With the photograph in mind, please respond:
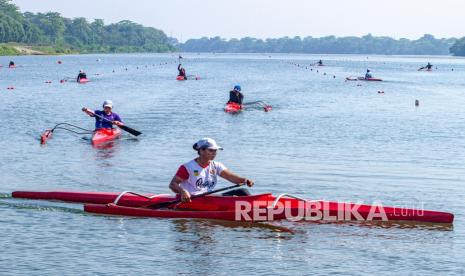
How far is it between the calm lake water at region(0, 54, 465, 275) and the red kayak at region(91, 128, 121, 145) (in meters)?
0.66

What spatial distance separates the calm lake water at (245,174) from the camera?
1554 cm

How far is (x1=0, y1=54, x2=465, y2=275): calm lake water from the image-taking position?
15539mm

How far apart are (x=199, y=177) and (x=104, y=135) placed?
1670cm

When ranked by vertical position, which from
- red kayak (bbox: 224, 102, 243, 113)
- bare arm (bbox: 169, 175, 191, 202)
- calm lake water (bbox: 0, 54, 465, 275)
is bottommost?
calm lake water (bbox: 0, 54, 465, 275)

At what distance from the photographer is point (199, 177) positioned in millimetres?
18062

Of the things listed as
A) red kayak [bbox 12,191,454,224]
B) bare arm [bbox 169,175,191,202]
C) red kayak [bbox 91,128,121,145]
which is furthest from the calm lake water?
bare arm [bbox 169,175,191,202]

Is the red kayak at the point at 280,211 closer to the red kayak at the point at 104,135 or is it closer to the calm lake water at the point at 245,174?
the calm lake water at the point at 245,174

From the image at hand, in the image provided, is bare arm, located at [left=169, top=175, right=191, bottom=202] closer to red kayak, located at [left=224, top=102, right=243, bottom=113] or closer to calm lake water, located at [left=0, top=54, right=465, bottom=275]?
calm lake water, located at [left=0, top=54, right=465, bottom=275]

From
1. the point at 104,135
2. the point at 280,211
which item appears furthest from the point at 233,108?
the point at 280,211

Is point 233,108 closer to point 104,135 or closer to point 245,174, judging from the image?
point 104,135

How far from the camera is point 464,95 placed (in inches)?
2948

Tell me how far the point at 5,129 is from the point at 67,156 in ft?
35.1

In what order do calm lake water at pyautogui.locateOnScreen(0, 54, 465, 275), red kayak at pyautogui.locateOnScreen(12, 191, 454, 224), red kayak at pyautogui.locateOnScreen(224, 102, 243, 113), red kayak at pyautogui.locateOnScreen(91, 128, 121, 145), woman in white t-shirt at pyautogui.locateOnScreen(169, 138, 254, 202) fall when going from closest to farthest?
calm lake water at pyautogui.locateOnScreen(0, 54, 465, 275)
woman in white t-shirt at pyautogui.locateOnScreen(169, 138, 254, 202)
red kayak at pyautogui.locateOnScreen(12, 191, 454, 224)
red kayak at pyautogui.locateOnScreen(91, 128, 121, 145)
red kayak at pyautogui.locateOnScreen(224, 102, 243, 113)

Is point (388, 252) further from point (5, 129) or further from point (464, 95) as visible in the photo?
point (464, 95)
